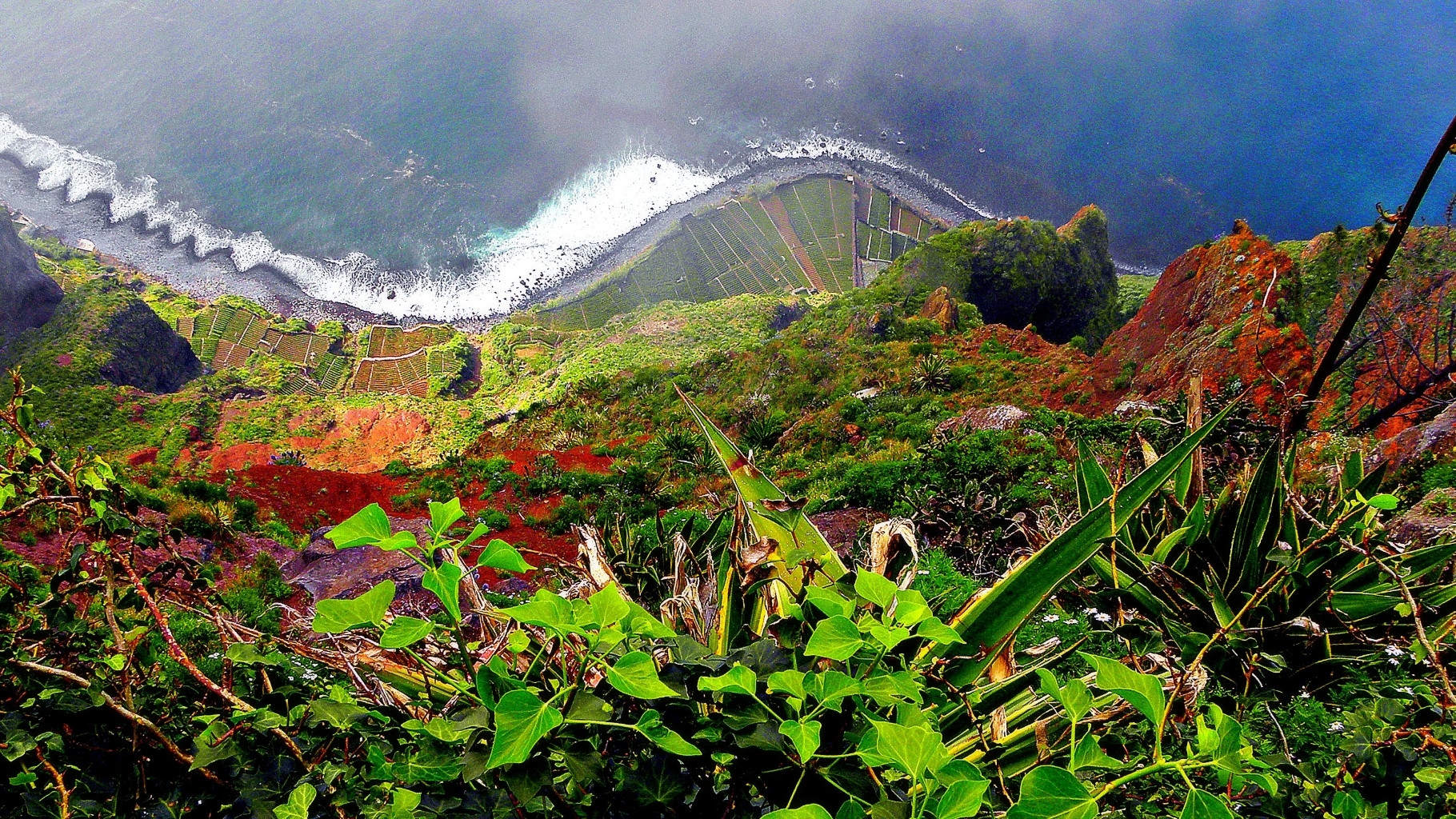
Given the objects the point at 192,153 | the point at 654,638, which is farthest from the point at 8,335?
the point at 654,638

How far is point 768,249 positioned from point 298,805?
34.9m

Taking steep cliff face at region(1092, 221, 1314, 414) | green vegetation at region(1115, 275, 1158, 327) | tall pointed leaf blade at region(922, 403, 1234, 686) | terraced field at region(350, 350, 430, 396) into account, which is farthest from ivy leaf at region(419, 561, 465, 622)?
terraced field at region(350, 350, 430, 396)

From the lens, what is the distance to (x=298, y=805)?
3.35ft

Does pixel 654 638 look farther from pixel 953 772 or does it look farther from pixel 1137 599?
pixel 1137 599

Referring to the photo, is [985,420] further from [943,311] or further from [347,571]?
[943,311]

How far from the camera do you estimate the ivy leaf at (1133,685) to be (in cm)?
79

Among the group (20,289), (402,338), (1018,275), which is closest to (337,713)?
(1018,275)

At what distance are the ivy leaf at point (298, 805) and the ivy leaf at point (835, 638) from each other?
73cm

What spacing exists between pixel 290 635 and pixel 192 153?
47.1 metres

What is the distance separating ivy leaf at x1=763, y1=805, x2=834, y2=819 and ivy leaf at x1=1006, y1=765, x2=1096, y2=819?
0.61 ft

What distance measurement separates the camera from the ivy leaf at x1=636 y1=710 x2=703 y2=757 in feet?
2.75

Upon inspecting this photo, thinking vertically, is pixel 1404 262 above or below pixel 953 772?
above

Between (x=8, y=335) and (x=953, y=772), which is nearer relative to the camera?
(x=953, y=772)

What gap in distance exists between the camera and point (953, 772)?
0.84m
